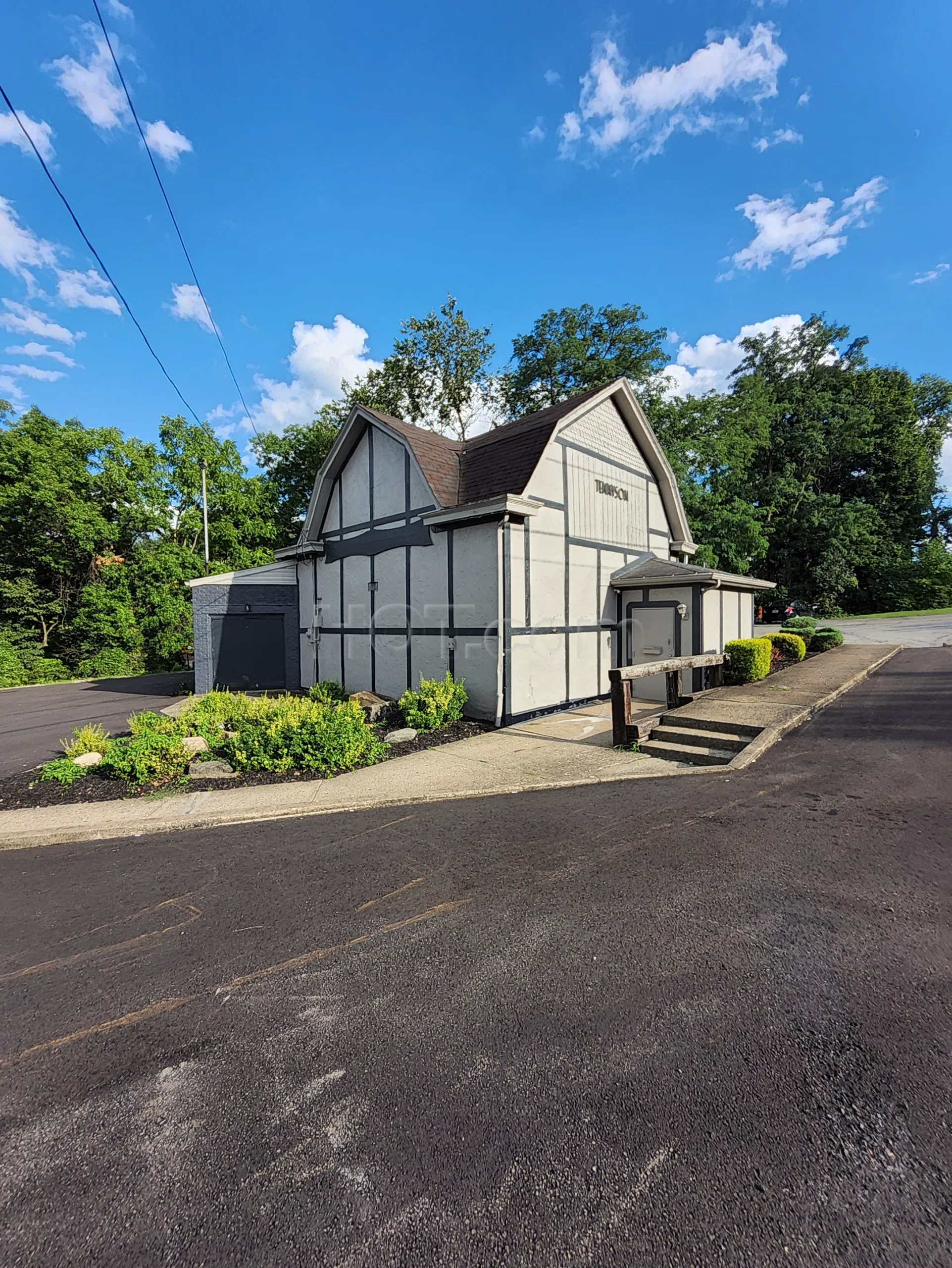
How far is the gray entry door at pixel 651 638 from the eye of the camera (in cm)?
1213

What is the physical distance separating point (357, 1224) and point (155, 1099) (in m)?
1.15

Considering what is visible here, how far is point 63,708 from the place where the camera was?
15.0 metres

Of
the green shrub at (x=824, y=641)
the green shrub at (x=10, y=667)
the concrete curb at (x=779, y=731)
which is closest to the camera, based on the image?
the concrete curb at (x=779, y=731)

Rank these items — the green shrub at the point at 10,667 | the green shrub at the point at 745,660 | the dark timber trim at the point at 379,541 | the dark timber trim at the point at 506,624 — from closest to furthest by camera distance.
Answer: the dark timber trim at the point at 506,624, the dark timber trim at the point at 379,541, the green shrub at the point at 745,660, the green shrub at the point at 10,667

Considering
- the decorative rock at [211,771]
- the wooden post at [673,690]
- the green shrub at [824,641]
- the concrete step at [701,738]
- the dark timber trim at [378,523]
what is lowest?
the decorative rock at [211,771]

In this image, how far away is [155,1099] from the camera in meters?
2.31

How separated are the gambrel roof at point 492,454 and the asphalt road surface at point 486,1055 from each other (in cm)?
747

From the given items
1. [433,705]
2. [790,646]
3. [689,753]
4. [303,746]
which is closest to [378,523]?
[433,705]

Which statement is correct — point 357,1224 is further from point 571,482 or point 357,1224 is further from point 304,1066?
point 571,482

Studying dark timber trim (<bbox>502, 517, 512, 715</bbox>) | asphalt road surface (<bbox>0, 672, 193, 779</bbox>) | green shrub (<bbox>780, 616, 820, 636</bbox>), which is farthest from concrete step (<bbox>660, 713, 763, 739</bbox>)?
green shrub (<bbox>780, 616, 820, 636</bbox>)

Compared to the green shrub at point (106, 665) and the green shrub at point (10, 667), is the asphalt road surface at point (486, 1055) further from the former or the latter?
the green shrub at point (10, 667)

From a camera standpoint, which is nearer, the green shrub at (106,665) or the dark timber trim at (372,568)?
the dark timber trim at (372,568)

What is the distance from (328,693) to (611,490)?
8268 mm

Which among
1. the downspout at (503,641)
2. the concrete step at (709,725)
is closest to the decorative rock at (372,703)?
the downspout at (503,641)
